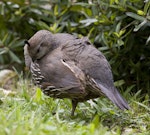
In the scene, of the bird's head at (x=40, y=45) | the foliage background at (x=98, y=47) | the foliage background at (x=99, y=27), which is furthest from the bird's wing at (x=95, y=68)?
the foliage background at (x=99, y=27)

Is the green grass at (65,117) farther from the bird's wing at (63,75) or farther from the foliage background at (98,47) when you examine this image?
the bird's wing at (63,75)

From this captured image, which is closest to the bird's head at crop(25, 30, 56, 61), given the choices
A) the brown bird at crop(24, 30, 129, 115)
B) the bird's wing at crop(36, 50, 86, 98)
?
the brown bird at crop(24, 30, 129, 115)

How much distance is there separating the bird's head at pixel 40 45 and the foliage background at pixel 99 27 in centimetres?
109

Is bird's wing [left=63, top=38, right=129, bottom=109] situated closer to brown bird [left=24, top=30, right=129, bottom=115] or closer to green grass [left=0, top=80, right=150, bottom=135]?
brown bird [left=24, top=30, right=129, bottom=115]

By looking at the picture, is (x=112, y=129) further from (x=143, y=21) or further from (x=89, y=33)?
(x=89, y=33)

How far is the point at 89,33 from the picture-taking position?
6.51 m

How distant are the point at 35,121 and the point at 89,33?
104 inches

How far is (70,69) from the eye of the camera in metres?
4.80

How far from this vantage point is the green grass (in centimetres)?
383

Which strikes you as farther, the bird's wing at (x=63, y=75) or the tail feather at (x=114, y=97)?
the bird's wing at (x=63, y=75)

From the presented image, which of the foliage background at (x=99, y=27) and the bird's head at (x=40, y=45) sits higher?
the bird's head at (x=40, y=45)

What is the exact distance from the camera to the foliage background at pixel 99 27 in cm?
602

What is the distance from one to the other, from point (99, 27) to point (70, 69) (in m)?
1.68

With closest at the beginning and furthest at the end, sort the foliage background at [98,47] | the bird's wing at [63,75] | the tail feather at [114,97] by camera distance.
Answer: the foliage background at [98,47], the tail feather at [114,97], the bird's wing at [63,75]
